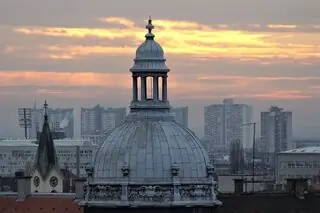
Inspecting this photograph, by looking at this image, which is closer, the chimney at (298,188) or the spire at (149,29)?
the spire at (149,29)

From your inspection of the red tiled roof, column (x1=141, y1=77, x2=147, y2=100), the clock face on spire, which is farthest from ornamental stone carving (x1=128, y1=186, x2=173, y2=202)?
the clock face on spire

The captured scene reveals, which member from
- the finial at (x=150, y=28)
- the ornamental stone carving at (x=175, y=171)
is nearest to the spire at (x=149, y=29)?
the finial at (x=150, y=28)

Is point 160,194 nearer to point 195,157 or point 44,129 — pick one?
point 195,157

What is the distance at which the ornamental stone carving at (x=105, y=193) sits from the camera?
1762 inches

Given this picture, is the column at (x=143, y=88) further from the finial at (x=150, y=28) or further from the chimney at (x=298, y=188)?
the chimney at (x=298, y=188)

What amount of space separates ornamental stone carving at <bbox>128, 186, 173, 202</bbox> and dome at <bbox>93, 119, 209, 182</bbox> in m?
0.23

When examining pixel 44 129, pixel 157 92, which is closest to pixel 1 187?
pixel 44 129

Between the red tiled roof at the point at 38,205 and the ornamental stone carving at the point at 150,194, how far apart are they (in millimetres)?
48007

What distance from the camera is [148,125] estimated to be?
4572 cm

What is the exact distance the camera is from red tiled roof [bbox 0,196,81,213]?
95.2m

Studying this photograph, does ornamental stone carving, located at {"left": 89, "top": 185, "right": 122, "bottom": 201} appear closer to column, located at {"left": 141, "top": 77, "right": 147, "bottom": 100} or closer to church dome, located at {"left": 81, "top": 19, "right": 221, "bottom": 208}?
church dome, located at {"left": 81, "top": 19, "right": 221, "bottom": 208}

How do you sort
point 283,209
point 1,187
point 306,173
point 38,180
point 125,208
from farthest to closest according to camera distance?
1. point 306,173
2. point 1,187
3. point 38,180
4. point 283,209
5. point 125,208

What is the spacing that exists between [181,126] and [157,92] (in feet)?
3.29

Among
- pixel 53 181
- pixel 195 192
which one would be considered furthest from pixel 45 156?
pixel 195 192
